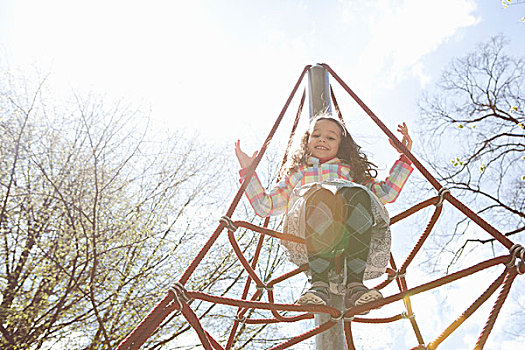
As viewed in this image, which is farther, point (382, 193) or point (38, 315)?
point (38, 315)

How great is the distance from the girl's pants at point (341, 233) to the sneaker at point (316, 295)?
37mm

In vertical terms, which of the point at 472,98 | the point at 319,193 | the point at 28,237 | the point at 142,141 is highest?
the point at 472,98

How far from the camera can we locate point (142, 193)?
429 cm

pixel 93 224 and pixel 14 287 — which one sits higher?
pixel 93 224

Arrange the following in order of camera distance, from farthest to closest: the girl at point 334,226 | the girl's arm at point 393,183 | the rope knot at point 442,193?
1. the girl's arm at point 393,183
2. the rope knot at point 442,193
3. the girl at point 334,226

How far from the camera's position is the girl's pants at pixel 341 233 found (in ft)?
4.92

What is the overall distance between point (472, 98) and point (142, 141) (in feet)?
14.0

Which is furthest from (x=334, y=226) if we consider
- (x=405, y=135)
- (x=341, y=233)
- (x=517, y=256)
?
(x=405, y=135)

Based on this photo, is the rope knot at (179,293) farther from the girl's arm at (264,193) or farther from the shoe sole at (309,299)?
the girl's arm at (264,193)

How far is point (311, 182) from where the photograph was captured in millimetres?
1864

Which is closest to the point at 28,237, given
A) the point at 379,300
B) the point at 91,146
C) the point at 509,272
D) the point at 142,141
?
the point at 91,146

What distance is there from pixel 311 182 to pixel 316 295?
2.07ft

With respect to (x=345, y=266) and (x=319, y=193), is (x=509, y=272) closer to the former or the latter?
(x=345, y=266)

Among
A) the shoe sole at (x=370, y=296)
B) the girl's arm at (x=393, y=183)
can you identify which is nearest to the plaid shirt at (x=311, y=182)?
the girl's arm at (x=393, y=183)
